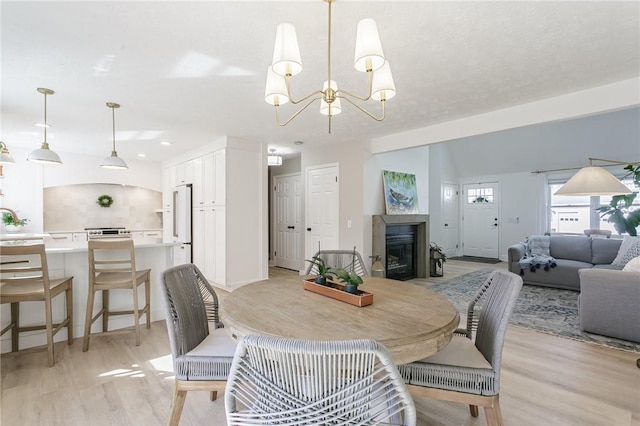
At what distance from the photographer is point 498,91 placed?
2885 millimetres

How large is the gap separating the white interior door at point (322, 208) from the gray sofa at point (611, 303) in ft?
10.3

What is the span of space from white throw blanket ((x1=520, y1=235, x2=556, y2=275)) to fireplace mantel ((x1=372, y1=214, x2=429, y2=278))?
1.58 meters

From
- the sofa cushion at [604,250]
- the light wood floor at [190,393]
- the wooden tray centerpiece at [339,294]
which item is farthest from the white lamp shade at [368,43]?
the sofa cushion at [604,250]

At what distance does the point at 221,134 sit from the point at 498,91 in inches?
137

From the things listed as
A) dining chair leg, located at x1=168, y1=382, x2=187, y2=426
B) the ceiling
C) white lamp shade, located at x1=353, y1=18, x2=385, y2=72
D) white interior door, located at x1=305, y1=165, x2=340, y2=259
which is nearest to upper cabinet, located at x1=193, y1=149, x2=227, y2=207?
the ceiling

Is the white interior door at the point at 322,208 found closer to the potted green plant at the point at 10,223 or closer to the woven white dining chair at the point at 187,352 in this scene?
the woven white dining chair at the point at 187,352

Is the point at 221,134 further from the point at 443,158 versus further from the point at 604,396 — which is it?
the point at 443,158

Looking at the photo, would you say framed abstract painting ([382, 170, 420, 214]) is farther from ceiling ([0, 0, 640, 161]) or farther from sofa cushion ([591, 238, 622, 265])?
sofa cushion ([591, 238, 622, 265])

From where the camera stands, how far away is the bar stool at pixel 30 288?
2303mm

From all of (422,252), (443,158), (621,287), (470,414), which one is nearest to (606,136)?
(443,158)

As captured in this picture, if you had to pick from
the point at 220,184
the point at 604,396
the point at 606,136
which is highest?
the point at 606,136

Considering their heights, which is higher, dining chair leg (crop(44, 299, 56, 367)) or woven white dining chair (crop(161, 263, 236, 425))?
woven white dining chair (crop(161, 263, 236, 425))

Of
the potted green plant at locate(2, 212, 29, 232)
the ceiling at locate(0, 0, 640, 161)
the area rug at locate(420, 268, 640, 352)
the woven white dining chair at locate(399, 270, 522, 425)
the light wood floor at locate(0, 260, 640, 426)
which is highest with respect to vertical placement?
the ceiling at locate(0, 0, 640, 161)

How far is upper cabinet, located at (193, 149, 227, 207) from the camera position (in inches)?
184
